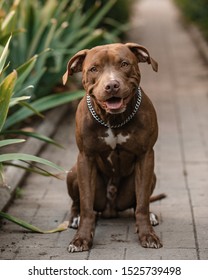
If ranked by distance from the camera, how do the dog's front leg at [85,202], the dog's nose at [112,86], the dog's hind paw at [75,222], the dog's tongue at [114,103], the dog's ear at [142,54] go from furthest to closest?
the dog's hind paw at [75,222] → the dog's front leg at [85,202] → the dog's ear at [142,54] → the dog's tongue at [114,103] → the dog's nose at [112,86]

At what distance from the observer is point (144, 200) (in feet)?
17.6

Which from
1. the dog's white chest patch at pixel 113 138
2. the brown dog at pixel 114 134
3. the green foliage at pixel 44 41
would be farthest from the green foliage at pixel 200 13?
the dog's white chest patch at pixel 113 138

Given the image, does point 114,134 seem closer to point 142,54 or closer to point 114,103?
point 114,103

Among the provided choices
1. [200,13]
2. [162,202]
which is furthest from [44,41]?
[200,13]

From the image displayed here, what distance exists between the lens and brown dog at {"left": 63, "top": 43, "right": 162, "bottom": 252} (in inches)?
197

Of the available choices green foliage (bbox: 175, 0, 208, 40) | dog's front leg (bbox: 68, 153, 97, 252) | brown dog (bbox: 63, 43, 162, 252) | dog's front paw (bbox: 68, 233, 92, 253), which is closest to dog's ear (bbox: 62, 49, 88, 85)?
brown dog (bbox: 63, 43, 162, 252)

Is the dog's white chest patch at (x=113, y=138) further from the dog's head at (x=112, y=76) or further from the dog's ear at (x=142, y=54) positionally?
the dog's ear at (x=142, y=54)

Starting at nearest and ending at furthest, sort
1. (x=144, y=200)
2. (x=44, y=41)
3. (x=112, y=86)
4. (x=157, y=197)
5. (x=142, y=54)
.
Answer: (x=112, y=86) → (x=142, y=54) → (x=144, y=200) → (x=157, y=197) → (x=44, y=41)

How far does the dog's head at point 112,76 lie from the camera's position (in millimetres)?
4875

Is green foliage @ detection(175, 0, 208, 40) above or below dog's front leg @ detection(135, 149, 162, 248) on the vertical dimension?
below

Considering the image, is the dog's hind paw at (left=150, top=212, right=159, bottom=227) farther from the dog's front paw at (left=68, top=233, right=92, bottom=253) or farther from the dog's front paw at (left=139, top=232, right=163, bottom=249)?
the dog's front paw at (left=68, top=233, right=92, bottom=253)

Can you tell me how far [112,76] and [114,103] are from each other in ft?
0.62

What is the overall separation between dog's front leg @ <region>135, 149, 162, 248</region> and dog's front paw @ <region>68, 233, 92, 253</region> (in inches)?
15.0

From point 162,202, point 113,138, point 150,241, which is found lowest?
point 162,202
